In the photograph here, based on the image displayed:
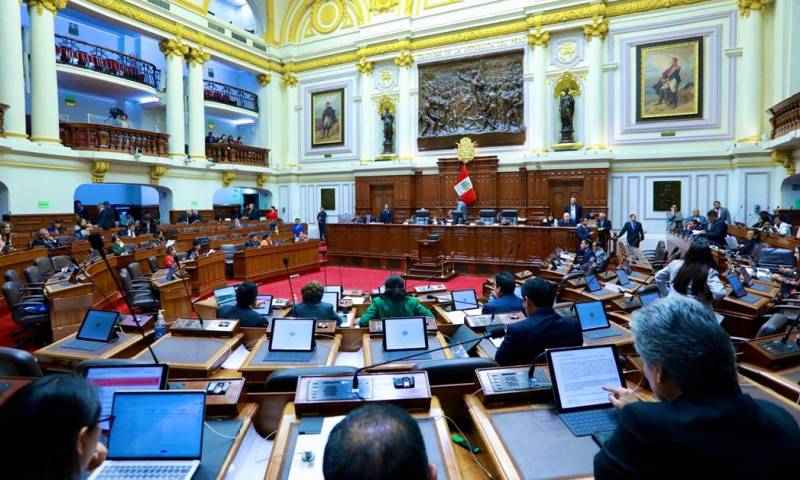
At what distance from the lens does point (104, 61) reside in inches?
536

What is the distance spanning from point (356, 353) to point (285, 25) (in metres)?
17.7

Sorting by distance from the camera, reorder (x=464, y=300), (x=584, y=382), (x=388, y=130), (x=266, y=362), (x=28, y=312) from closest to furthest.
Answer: (x=584, y=382) < (x=266, y=362) < (x=464, y=300) < (x=28, y=312) < (x=388, y=130)

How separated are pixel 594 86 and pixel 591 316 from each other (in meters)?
11.3

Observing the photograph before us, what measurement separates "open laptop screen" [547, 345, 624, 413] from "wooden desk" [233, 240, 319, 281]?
770cm

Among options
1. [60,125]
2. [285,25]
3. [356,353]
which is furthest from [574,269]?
[285,25]

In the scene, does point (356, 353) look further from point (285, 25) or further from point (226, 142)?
point (285, 25)

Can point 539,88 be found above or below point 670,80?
above

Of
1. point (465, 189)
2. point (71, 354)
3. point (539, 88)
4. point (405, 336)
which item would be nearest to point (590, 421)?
point (405, 336)

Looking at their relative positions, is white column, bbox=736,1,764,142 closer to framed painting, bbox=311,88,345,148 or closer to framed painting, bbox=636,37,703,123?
framed painting, bbox=636,37,703,123

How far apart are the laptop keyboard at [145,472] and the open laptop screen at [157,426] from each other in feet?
0.12

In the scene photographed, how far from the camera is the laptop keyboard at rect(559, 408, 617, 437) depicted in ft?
5.59

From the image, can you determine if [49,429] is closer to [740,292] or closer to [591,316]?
[591,316]

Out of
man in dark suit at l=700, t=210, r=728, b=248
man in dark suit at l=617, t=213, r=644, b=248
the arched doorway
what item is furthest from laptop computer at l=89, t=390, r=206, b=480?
the arched doorway

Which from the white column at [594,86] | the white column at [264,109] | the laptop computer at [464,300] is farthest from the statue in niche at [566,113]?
the white column at [264,109]
